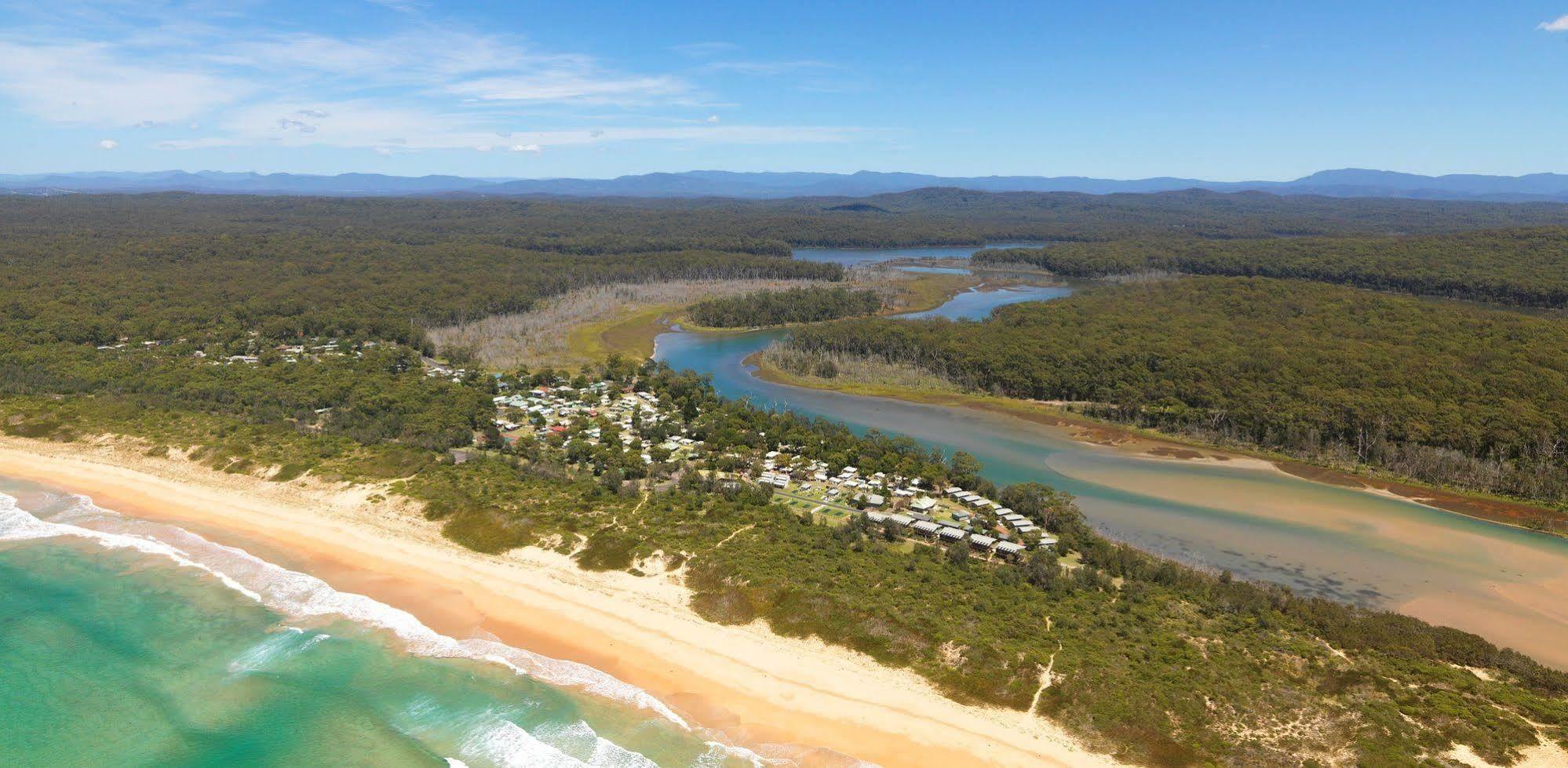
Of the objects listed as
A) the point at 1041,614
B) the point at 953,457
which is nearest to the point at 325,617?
the point at 1041,614

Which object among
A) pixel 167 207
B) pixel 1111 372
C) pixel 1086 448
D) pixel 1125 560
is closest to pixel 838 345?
pixel 1111 372

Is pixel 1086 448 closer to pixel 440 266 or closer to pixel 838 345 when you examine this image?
pixel 838 345

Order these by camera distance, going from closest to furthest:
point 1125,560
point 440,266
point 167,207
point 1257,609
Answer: point 1257,609 → point 1125,560 → point 440,266 → point 167,207

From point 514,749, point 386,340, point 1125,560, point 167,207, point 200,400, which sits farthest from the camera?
point 167,207

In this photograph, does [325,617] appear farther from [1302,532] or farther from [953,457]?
[1302,532]

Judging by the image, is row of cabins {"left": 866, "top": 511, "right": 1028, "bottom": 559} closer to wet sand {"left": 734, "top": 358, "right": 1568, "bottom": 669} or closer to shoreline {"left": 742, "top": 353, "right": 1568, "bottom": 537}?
wet sand {"left": 734, "top": 358, "right": 1568, "bottom": 669}

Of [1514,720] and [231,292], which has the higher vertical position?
[231,292]
